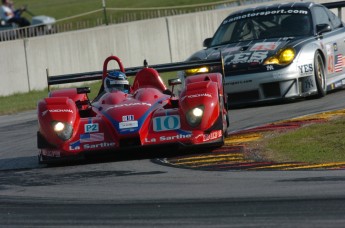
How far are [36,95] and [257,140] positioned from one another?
10.7 metres

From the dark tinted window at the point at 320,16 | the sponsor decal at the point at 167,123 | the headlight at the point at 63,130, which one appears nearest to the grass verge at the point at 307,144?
the sponsor decal at the point at 167,123

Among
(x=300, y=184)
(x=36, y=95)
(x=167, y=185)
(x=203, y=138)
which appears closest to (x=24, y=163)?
(x=203, y=138)

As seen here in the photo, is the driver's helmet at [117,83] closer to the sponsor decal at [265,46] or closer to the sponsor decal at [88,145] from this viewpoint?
the sponsor decal at [88,145]

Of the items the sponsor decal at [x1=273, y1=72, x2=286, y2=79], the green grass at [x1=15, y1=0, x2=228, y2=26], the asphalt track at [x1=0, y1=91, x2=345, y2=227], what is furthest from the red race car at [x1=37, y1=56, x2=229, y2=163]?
the green grass at [x1=15, y1=0, x2=228, y2=26]

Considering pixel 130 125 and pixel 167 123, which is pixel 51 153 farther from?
pixel 167 123

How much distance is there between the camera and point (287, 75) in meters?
14.8

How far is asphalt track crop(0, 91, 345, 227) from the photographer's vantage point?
23.6 feet

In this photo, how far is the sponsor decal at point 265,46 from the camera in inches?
591

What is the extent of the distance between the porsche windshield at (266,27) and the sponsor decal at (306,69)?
0.86m

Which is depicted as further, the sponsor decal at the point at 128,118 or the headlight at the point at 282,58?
the headlight at the point at 282,58

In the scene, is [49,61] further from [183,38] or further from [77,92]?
[77,92]

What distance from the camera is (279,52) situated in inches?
584

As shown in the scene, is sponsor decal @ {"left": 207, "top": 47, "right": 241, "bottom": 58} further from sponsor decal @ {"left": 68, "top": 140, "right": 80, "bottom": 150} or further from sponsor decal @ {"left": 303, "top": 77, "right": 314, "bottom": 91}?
sponsor decal @ {"left": 68, "top": 140, "right": 80, "bottom": 150}

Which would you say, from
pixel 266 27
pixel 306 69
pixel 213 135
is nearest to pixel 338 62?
pixel 266 27
